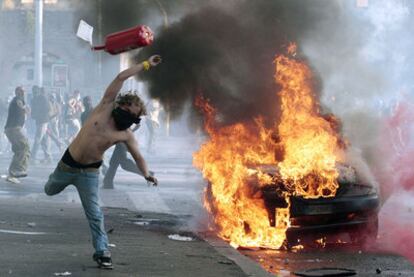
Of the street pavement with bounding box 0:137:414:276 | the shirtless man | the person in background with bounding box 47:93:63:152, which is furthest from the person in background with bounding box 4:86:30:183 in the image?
the shirtless man

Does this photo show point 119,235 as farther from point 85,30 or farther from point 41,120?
point 41,120

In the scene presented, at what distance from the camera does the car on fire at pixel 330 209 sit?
10219mm

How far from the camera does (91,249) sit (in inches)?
374

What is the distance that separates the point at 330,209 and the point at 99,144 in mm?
2926

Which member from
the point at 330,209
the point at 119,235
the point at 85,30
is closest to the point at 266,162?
the point at 330,209

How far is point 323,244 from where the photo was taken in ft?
35.3

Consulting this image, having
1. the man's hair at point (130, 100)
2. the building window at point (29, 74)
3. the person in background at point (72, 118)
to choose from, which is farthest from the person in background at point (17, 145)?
the building window at point (29, 74)

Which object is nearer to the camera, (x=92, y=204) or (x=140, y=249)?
(x=92, y=204)

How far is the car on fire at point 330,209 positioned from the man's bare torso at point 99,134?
7.80ft

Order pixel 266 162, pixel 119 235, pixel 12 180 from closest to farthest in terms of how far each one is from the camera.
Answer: pixel 119 235
pixel 266 162
pixel 12 180

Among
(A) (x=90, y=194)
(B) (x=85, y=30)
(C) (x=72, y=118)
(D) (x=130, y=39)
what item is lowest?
(A) (x=90, y=194)

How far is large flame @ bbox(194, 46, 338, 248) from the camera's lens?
34.0 ft

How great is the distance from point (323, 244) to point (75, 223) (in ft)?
9.96

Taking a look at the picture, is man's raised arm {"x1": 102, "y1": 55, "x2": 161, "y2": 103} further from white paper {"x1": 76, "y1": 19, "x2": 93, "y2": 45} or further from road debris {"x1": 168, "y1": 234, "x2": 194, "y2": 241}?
white paper {"x1": 76, "y1": 19, "x2": 93, "y2": 45}
